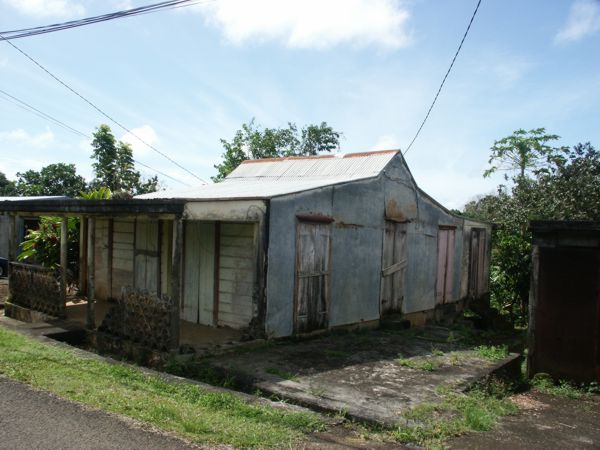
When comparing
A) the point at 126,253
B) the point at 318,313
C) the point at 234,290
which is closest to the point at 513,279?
the point at 318,313

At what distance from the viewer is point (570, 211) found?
15.9m

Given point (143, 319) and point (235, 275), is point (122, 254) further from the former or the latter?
point (143, 319)

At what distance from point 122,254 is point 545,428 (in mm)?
9510

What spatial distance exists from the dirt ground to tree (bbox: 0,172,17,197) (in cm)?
4330

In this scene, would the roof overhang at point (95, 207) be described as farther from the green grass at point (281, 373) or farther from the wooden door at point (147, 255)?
the green grass at point (281, 373)

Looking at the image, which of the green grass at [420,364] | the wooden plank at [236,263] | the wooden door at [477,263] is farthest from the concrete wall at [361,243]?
the green grass at [420,364]

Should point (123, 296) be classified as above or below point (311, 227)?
below

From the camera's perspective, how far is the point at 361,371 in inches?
285

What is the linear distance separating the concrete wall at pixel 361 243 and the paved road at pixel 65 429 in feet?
12.5

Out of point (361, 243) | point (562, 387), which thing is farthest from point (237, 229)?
point (562, 387)

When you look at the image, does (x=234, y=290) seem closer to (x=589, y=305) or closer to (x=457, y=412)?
(x=457, y=412)

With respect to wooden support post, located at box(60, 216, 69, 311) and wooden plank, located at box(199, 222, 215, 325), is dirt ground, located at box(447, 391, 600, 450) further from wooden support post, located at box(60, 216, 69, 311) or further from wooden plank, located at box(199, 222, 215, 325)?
wooden support post, located at box(60, 216, 69, 311)

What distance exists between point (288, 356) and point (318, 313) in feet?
6.26

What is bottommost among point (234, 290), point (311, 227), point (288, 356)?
point (288, 356)
